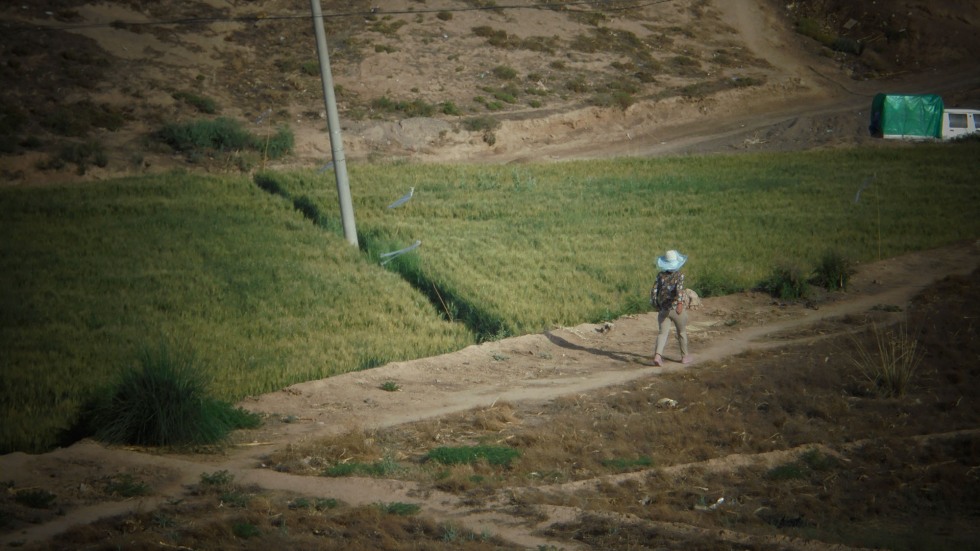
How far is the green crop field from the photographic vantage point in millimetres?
18547

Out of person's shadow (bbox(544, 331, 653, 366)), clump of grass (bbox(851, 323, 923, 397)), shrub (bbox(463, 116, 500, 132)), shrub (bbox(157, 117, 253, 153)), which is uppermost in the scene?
clump of grass (bbox(851, 323, 923, 397))

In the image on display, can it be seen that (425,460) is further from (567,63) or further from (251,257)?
(567,63)

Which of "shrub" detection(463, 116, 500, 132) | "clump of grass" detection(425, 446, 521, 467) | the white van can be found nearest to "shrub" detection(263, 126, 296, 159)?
"shrub" detection(463, 116, 500, 132)

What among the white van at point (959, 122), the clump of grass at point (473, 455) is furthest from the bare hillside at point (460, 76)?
the clump of grass at point (473, 455)

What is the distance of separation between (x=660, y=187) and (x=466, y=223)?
786 centimetres

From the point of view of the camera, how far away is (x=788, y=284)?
2245cm

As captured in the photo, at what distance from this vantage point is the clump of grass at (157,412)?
13.7m

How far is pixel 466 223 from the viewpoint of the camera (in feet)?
95.4

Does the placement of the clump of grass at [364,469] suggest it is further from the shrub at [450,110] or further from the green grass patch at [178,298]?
the shrub at [450,110]

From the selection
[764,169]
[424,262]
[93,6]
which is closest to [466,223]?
[424,262]

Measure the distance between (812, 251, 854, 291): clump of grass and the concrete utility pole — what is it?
10.9 metres

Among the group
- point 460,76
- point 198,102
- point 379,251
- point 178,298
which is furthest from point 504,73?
point 178,298

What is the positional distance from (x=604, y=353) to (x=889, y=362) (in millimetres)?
5060

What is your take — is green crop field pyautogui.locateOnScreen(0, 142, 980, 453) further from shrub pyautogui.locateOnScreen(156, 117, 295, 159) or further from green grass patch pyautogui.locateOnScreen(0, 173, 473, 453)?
shrub pyautogui.locateOnScreen(156, 117, 295, 159)
